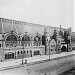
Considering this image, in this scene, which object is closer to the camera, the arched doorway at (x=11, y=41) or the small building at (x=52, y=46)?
the arched doorway at (x=11, y=41)

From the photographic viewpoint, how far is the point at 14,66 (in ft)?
36.9

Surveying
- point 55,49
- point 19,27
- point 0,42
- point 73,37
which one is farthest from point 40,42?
point 73,37

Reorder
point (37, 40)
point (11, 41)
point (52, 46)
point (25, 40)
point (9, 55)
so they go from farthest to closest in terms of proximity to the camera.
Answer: point (52, 46), point (37, 40), point (25, 40), point (11, 41), point (9, 55)

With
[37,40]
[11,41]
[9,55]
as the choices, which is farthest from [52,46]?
[9,55]

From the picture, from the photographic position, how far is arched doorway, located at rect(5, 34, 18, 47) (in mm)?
13930

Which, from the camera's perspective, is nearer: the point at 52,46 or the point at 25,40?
the point at 25,40

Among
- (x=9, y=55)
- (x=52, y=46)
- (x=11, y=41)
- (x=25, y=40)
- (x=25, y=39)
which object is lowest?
(x=9, y=55)

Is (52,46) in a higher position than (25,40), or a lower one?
lower

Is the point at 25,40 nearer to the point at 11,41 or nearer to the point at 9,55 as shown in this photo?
the point at 11,41

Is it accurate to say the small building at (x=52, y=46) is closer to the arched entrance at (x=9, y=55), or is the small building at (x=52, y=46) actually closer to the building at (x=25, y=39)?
the building at (x=25, y=39)

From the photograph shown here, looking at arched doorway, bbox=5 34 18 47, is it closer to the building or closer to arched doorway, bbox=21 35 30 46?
the building

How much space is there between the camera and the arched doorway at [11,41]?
13.9 meters

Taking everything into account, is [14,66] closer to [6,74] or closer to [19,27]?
[6,74]

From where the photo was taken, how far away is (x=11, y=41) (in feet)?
46.4
